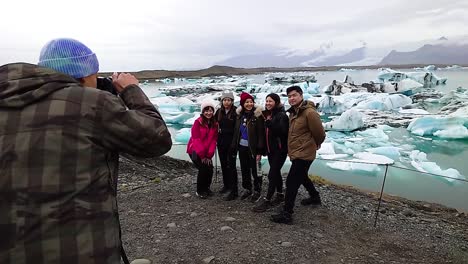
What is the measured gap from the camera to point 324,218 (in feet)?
14.8

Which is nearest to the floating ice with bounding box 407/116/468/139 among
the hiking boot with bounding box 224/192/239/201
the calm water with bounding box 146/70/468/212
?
the calm water with bounding box 146/70/468/212

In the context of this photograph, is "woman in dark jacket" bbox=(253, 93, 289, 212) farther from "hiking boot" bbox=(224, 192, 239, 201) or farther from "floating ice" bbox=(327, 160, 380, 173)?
"floating ice" bbox=(327, 160, 380, 173)

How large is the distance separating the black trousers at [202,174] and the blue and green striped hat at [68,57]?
144 inches

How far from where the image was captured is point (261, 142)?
4559 millimetres

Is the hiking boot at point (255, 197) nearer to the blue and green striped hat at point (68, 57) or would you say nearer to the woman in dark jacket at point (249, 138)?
the woman in dark jacket at point (249, 138)

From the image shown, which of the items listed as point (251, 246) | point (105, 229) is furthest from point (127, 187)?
point (105, 229)

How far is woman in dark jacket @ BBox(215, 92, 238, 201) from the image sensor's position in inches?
189

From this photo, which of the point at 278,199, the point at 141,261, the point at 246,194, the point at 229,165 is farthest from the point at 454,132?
the point at 141,261

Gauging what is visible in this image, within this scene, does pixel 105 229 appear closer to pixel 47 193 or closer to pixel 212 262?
pixel 47 193

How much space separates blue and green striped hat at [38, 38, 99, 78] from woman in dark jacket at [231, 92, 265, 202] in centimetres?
330

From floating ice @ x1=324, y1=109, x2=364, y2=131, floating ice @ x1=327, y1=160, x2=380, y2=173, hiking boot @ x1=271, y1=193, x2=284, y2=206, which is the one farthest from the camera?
floating ice @ x1=324, y1=109, x2=364, y2=131

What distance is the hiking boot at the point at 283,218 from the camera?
4.19 metres

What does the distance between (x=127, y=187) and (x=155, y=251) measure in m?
2.53

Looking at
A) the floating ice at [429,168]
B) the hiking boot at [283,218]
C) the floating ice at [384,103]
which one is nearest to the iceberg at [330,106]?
the floating ice at [384,103]
